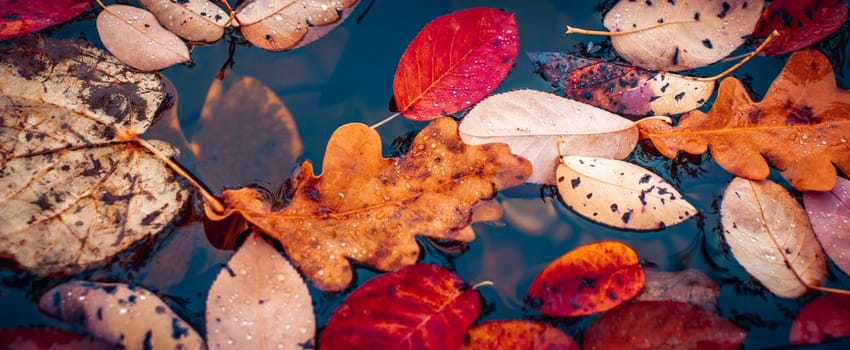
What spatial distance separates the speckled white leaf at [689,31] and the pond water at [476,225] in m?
0.07

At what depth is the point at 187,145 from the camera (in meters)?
1.21

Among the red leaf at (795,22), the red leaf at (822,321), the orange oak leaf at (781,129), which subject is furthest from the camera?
the red leaf at (795,22)

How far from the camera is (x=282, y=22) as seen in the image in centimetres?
129

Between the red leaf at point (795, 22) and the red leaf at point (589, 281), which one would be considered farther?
the red leaf at point (795, 22)

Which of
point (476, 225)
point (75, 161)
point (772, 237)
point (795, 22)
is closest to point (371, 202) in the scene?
point (476, 225)

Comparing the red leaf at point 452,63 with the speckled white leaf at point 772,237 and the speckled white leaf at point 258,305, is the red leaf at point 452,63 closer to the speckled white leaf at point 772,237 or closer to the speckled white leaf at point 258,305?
the speckled white leaf at point 258,305

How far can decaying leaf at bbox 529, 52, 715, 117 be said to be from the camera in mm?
1298

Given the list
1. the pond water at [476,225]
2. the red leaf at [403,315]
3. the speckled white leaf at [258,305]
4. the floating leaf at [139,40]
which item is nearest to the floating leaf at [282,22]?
the pond water at [476,225]

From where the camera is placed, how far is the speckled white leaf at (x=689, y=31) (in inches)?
51.5

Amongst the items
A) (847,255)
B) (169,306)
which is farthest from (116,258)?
(847,255)

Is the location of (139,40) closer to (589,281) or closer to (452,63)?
(452,63)

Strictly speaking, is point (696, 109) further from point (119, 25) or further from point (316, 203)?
point (119, 25)

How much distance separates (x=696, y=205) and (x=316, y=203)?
0.97 metres

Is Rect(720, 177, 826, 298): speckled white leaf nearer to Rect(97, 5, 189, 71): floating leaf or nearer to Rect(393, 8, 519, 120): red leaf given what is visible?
Rect(393, 8, 519, 120): red leaf
